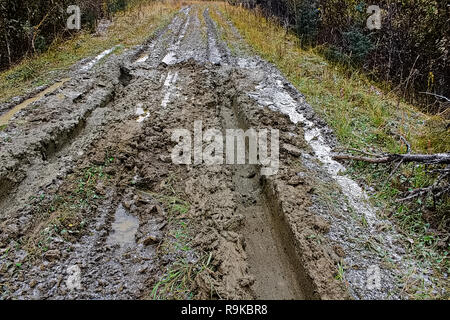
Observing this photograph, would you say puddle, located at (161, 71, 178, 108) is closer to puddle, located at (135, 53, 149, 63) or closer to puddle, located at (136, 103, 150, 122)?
puddle, located at (136, 103, 150, 122)

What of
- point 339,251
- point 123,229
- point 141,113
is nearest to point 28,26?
point 141,113

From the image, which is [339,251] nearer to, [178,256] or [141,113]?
[178,256]

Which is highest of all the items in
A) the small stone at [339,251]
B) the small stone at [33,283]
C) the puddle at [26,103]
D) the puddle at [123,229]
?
the puddle at [26,103]

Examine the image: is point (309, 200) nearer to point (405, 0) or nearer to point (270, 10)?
point (405, 0)

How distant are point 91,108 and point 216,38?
6.27 m

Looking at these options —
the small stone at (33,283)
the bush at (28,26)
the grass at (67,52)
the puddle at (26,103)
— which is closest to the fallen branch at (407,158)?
the small stone at (33,283)

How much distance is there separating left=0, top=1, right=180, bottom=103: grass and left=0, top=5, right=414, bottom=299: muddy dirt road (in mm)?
1302

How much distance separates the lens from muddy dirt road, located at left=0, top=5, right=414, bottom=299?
→ 2.30m

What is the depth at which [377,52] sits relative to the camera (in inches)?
280

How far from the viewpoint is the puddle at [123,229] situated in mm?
2779

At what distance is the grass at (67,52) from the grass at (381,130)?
14.0 ft

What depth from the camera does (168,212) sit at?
302 centimetres

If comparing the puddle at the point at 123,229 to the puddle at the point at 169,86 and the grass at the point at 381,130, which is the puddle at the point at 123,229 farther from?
the puddle at the point at 169,86

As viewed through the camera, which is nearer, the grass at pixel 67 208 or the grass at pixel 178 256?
the grass at pixel 178 256
